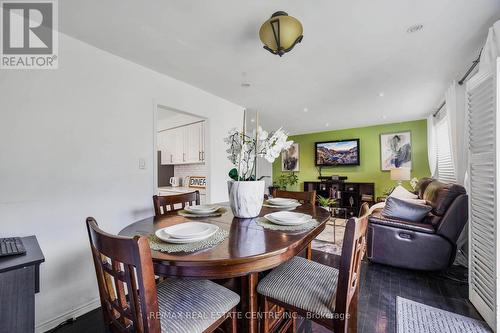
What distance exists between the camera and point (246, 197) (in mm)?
1399

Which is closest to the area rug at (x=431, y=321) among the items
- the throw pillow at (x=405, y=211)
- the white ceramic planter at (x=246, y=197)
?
the throw pillow at (x=405, y=211)

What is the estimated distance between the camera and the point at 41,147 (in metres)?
1.64

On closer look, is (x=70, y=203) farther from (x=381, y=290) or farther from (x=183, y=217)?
(x=381, y=290)

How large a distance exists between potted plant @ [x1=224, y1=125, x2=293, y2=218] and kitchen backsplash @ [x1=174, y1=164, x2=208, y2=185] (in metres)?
2.47

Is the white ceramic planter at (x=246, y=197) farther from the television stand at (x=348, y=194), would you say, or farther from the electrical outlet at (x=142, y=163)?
the television stand at (x=348, y=194)

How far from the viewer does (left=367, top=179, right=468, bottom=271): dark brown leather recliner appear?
216cm

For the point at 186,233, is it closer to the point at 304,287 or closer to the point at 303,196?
the point at 304,287

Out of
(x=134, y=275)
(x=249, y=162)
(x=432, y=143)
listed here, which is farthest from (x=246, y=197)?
(x=432, y=143)

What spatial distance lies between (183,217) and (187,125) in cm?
270

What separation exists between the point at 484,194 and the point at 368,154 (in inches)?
157

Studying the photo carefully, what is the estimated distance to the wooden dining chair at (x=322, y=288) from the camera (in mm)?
951

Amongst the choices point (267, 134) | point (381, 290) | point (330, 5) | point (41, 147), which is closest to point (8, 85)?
point (41, 147)

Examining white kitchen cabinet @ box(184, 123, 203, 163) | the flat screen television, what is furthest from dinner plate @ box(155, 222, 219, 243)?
the flat screen television

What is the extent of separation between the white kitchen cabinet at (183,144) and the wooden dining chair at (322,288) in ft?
8.06
